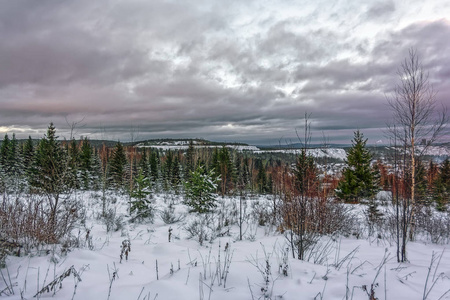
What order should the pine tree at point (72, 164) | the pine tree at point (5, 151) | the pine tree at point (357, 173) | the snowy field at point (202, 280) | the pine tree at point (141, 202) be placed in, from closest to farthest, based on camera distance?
the snowy field at point (202, 280)
the pine tree at point (72, 164)
the pine tree at point (141, 202)
the pine tree at point (357, 173)
the pine tree at point (5, 151)

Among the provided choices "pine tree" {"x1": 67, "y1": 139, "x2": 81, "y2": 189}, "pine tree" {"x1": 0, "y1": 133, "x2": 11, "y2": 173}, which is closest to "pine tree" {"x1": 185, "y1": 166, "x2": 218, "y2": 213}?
"pine tree" {"x1": 67, "y1": 139, "x2": 81, "y2": 189}

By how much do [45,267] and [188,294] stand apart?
82.2 inches

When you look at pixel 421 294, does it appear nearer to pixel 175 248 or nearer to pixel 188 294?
pixel 188 294

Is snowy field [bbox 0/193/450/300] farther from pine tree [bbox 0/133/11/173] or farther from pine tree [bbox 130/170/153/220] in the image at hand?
pine tree [bbox 0/133/11/173]

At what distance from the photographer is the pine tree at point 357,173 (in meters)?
21.2

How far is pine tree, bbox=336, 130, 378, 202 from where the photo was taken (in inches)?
834

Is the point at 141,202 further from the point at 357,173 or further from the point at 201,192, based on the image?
the point at 357,173

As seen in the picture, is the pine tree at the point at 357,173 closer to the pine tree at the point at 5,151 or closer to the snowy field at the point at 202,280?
the snowy field at the point at 202,280

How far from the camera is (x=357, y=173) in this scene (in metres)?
21.6

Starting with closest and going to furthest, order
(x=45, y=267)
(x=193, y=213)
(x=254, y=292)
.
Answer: (x=254, y=292), (x=45, y=267), (x=193, y=213)

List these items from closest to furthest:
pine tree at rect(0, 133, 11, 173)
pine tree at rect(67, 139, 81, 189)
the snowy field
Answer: the snowy field
pine tree at rect(67, 139, 81, 189)
pine tree at rect(0, 133, 11, 173)

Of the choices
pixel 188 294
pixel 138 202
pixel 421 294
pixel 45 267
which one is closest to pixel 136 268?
pixel 45 267

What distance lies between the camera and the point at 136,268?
11.2ft

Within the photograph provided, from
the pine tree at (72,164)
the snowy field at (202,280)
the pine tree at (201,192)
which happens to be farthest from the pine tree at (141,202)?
the snowy field at (202,280)
